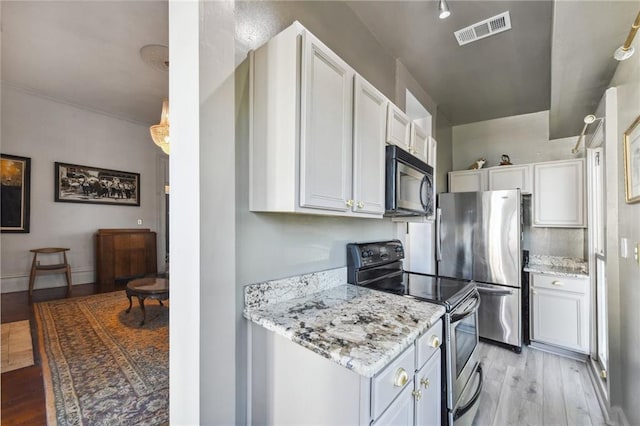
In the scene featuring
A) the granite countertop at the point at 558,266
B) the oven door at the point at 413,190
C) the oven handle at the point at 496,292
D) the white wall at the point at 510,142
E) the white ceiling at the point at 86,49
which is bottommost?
the oven handle at the point at 496,292

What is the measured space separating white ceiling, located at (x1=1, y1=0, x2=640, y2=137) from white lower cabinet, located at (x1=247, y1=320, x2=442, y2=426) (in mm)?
1977

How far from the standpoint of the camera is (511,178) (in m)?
3.42

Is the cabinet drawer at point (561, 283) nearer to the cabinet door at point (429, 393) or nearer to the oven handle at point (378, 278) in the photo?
the oven handle at point (378, 278)

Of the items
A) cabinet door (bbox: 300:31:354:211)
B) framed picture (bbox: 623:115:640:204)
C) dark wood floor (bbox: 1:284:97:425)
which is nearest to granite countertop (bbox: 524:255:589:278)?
framed picture (bbox: 623:115:640:204)

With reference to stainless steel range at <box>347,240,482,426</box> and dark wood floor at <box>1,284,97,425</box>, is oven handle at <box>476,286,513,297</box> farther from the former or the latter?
dark wood floor at <box>1,284,97,425</box>

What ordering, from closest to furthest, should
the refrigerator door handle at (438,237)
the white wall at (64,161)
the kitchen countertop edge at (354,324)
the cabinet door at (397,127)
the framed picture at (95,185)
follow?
the kitchen countertop edge at (354,324), the cabinet door at (397,127), the refrigerator door handle at (438,237), the white wall at (64,161), the framed picture at (95,185)

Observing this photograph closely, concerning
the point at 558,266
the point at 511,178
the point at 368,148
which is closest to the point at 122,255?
the point at 368,148

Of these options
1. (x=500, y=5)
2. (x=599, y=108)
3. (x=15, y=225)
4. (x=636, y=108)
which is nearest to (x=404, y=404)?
(x=636, y=108)

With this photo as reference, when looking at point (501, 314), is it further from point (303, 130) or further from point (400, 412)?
point (303, 130)

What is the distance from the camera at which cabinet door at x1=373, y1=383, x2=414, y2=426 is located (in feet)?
3.09

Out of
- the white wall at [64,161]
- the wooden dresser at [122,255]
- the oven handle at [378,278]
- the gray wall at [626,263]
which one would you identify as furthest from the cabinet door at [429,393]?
the white wall at [64,161]

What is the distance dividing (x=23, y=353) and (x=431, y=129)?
15.6 ft

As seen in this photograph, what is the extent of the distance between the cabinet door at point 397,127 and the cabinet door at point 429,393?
1266 mm

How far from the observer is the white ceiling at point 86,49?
2.52 metres
